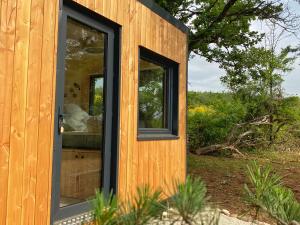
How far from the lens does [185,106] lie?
17.6ft

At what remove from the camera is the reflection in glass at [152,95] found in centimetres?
429

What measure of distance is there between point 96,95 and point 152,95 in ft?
4.17

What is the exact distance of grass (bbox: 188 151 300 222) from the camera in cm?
563

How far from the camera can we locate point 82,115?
3266 mm

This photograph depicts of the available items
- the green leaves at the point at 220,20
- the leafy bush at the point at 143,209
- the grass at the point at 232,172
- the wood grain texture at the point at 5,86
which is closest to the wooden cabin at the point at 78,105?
the wood grain texture at the point at 5,86

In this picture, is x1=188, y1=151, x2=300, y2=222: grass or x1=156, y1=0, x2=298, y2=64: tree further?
x1=156, y1=0, x2=298, y2=64: tree

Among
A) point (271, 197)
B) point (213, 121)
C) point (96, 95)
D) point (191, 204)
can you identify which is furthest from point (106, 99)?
point (213, 121)

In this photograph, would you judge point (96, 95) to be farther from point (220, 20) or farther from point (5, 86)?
point (220, 20)

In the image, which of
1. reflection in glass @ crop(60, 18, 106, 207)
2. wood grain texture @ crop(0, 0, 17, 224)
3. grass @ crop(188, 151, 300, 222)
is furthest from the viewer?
grass @ crop(188, 151, 300, 222)

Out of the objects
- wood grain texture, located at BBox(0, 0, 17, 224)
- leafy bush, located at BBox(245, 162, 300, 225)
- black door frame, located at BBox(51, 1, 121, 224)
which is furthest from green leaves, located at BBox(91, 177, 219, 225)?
black door frame, located at BBox(51, 1, 121, 224)

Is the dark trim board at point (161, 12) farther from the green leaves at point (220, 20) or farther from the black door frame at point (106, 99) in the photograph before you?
the green leaves at point (220, 20)

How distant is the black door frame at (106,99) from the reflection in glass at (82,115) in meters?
0.06

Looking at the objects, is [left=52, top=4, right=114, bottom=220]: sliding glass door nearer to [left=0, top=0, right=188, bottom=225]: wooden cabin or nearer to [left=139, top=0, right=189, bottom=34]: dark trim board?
[left=0, top=0, right=188, bottom=225]: wooden cabin

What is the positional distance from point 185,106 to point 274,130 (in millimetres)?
7873
